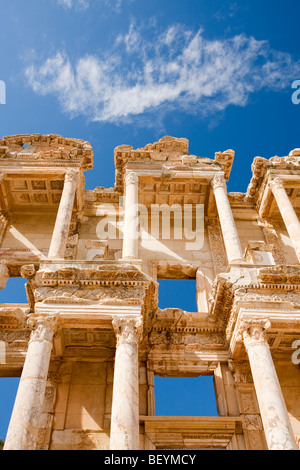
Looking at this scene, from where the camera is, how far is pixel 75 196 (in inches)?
723

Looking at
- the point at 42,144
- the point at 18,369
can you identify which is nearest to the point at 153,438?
the point at 18,369

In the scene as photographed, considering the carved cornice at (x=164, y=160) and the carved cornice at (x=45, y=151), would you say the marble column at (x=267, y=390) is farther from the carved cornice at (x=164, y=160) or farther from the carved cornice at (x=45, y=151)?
the carved cornice at (x=45, y=151)

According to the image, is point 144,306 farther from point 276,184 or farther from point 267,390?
point 276,184

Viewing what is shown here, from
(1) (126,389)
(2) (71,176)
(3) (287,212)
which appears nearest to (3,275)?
(2) (71,176)

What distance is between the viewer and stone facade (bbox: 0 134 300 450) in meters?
11.0

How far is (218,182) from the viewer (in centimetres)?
1761

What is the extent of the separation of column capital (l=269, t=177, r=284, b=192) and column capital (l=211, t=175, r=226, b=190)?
1.99 metres

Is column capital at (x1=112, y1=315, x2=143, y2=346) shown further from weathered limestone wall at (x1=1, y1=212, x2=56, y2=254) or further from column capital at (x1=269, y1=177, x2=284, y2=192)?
column capital at (x1=269, y1=177, x2=284, y2=192)

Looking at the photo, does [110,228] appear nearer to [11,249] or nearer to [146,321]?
[11,249]

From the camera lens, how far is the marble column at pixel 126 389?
9.34m

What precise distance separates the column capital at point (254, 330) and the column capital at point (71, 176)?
30.4 ft

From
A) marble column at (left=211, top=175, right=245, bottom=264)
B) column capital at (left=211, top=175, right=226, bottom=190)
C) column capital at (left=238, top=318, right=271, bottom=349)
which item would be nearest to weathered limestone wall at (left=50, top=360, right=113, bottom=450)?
column capital at (left=238, top=318, right=271, bottom=349)

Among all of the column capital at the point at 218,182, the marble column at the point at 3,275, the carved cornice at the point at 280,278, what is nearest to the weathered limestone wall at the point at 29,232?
the marble column at the point at 3,275
